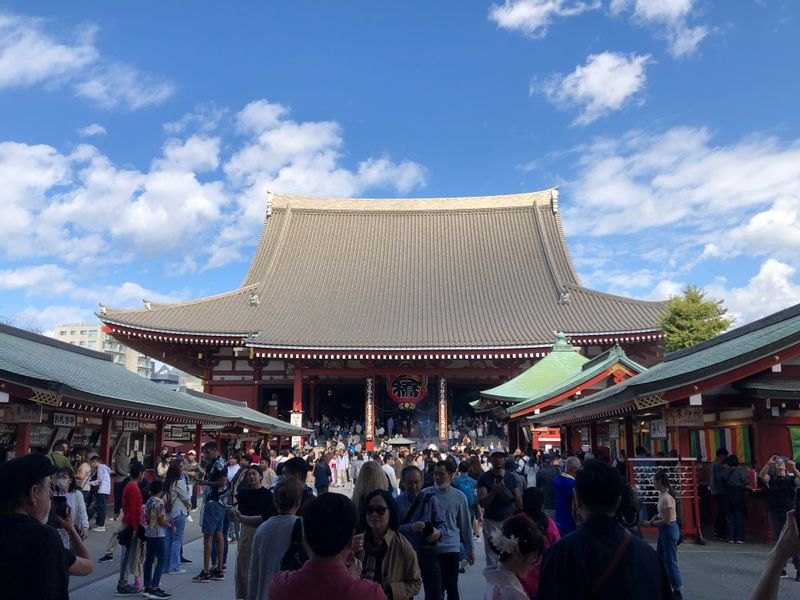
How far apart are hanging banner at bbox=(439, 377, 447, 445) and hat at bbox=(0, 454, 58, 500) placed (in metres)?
28.8

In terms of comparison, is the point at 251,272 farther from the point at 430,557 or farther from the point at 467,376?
the point at 430,557

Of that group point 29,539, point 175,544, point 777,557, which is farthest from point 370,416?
point 777,557

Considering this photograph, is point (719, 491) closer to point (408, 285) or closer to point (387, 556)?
point (387, 556)

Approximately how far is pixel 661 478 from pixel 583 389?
438 inches

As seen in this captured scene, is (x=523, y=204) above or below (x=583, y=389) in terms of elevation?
above

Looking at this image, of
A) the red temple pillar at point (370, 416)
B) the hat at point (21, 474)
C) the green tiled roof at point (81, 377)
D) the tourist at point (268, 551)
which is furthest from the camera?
the red temple pillar at point (370, 416)

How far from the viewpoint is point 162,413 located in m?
14.8

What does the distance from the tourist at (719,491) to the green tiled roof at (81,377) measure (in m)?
10.5

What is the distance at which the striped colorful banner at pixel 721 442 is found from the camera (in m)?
12.4

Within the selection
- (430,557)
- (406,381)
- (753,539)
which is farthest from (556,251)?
(430,557)

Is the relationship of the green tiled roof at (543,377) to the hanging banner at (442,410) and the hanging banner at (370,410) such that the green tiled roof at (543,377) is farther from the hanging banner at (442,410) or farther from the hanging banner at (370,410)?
the hanging banner at (370,410)

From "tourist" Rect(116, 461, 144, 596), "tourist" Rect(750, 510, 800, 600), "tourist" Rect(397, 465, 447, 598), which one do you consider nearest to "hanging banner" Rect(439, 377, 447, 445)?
"tourist" Rect(116, 461, 144, 596)

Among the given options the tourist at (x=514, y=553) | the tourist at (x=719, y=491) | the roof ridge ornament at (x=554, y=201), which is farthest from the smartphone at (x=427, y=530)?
the roof ridge ornament at (x=554, y=201)

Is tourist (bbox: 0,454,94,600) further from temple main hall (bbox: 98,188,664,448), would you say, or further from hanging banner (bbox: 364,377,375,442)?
hanging banner (bbox: 364,377,375,442)
